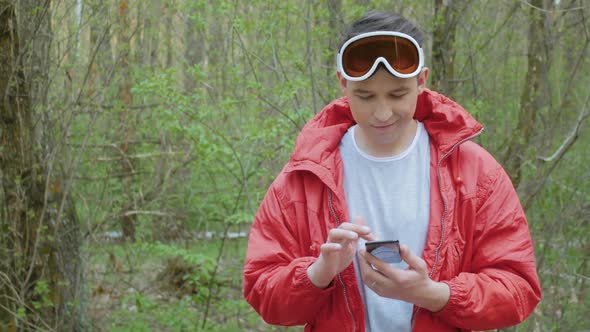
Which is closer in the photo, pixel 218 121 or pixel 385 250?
pixel 385 250

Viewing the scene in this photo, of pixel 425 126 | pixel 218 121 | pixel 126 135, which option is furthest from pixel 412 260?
pixel 126 135

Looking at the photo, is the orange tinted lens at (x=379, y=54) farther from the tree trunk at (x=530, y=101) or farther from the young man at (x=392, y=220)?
the tree trunk at (x=530, y=101)

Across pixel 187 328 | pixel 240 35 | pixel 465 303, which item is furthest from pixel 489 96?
pixel 465 303

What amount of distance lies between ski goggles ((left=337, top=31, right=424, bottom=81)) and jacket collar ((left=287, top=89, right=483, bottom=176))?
20 cm

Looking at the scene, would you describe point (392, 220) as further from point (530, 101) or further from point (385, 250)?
point (530, 101)

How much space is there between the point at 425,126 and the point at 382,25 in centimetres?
35

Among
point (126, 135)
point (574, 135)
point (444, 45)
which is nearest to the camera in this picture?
point (574, 135)

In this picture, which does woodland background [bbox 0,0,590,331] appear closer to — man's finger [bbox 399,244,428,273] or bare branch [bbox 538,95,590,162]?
bare branch [bbox 538,95,590,162]

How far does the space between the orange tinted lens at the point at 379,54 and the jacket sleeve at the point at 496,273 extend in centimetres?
40

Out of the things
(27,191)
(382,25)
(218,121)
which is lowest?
(27,191)

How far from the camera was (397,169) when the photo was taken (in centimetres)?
205

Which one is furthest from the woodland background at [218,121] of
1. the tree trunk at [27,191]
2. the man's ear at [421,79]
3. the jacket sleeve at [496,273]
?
the man's ear at [421,79]

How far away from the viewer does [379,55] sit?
77.9 inches

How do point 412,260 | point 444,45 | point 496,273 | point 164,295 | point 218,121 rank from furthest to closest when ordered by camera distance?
point 164,295, point 218,121, point 444,45, point 496,273, point 412,260
